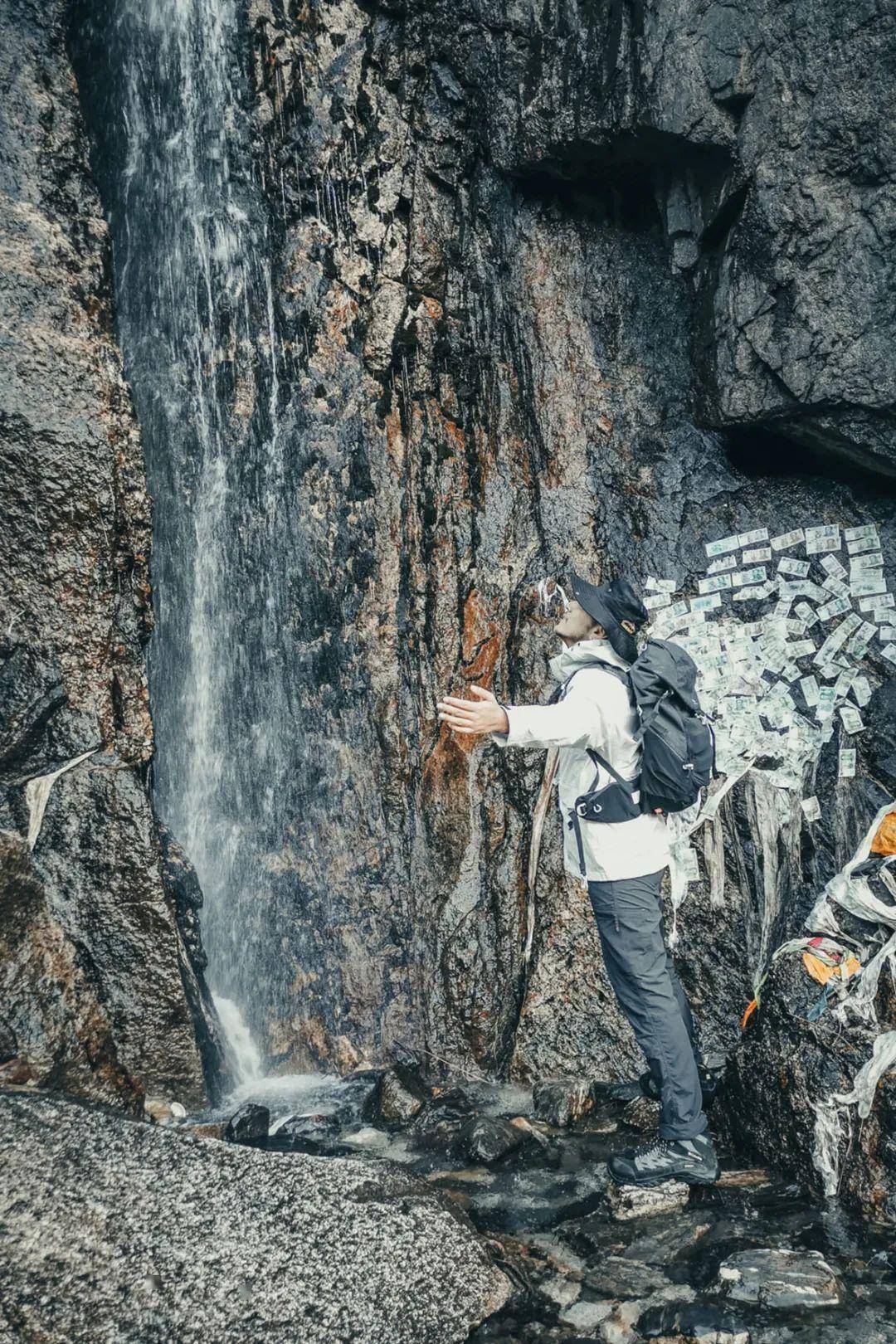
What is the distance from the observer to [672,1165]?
4.90 metres

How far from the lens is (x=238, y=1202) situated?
4219mm

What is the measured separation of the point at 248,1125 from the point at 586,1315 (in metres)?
2.81

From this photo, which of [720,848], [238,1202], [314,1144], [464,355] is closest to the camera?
[238,1202]

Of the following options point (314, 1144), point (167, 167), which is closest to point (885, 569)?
point (314, 1144)

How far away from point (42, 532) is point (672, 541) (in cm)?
445

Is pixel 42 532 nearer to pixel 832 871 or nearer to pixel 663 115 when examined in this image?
pixel 663 115

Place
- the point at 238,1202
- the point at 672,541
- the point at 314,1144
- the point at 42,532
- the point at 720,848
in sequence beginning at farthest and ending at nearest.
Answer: the point at 672,541 → the point at 720,848 → the point at 42,532 → the point at 314,1144 → the point at 238,1202

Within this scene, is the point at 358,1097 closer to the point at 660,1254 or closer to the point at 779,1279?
the point at 660,1254

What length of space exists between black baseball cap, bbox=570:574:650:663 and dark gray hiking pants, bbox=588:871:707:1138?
1167mm

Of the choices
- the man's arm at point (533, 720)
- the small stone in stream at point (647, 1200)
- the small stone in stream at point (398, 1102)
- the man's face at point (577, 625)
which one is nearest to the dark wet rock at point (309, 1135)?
the small stone in stream at point (398, 1102)

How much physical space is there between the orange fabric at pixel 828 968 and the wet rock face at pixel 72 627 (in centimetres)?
401

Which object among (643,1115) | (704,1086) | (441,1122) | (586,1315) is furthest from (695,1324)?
(441,1122)

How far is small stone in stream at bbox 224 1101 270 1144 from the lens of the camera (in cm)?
606

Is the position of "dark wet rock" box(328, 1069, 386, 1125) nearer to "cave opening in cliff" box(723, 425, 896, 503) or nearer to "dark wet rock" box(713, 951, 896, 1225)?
"dark wet rock" box(713, 951, 896, 1225)
